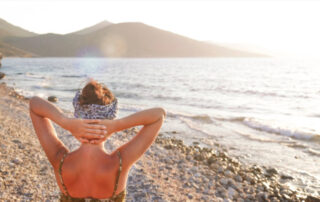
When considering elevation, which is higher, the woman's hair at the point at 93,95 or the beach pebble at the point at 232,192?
the woman's hair at the point at 93,95

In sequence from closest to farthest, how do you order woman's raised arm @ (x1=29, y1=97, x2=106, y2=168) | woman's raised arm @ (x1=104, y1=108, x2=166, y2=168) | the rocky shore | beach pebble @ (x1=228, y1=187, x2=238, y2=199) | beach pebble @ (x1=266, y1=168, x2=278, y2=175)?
woman's raised arm @ (x1=29, y1=97, x2=106, y2=168) < woman's raised arm @ (x1=104, y1=108, x2=166, y2=168) < the rocky shore < beach pebble @ (x1=228, y1=187, x2=238, y2=199) < beach pebble @ (x1=266, y1=168, x2=278, y2=175)

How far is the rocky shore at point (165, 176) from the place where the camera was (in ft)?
21.0

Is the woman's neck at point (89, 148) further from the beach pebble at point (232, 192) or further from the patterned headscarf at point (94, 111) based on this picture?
the beach pebble at point (232, 192)

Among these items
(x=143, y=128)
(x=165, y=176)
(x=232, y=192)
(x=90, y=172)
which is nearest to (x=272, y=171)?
(x=232, y=192)

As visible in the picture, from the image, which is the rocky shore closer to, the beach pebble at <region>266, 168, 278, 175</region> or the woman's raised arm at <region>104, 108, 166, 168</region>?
the beach pebble at <region>266, 168, 278, 175</region>

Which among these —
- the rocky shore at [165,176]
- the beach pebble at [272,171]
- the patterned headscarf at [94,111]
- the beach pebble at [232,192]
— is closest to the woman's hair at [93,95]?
the patterned headscarf at [94,111]

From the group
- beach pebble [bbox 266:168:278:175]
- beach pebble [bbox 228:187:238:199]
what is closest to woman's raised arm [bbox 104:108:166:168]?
beach pebble [bbox 228:187:238:199]

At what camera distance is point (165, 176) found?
8227mm

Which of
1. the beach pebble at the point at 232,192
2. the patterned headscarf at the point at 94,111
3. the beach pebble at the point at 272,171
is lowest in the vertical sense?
the beach pebble at the point at 272,171

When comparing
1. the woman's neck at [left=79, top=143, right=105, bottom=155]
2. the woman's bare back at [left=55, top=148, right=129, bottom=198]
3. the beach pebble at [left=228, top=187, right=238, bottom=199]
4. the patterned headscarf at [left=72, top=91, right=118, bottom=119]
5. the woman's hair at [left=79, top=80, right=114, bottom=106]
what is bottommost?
the beach pebble at [left=228, top=187, right=238, bottom=199]

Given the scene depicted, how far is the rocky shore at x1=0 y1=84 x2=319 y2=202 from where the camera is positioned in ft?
21.0

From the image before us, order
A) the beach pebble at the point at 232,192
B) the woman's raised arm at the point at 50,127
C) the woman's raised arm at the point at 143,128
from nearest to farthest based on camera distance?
the woman's raised arm at the point at 50,127 → the woman's raised arm at the point at 143,128 → the beach pebble at the point at 232,192

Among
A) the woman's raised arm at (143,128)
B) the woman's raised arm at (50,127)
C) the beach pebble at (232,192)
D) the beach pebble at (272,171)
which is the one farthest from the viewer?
the beach pebble at (272,171)

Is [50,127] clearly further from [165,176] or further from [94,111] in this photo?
[165,176]
